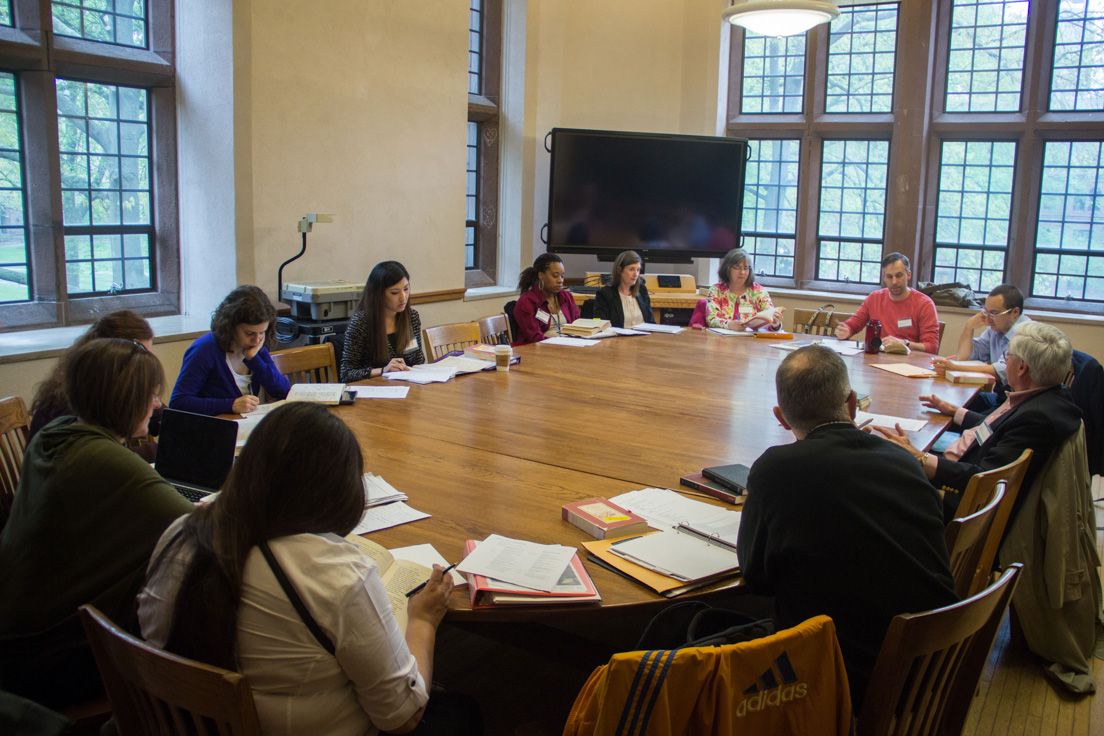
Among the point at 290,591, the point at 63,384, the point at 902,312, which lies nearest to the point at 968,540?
the point at 290,591

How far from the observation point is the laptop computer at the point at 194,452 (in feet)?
7.63

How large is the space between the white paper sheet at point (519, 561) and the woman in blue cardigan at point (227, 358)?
1.62 m

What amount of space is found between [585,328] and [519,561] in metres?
3.57

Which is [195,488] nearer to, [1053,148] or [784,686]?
[784,686]

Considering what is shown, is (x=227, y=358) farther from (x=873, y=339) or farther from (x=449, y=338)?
(x=873, y=339)

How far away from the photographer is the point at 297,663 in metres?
1.44

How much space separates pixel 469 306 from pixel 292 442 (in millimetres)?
5520

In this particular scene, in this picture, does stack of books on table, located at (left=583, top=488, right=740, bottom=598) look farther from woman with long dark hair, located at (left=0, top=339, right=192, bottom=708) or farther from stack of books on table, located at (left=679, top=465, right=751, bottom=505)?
woman with long dark hair, located at (left=0, top=339, right=192, bottom=708)

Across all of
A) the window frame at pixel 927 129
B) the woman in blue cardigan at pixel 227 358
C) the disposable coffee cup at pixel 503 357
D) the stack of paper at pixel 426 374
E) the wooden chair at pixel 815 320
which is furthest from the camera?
the window frame at pixel 927 129

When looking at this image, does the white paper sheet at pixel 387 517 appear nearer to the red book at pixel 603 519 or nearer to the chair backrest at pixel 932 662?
the red book at pixel 603 519

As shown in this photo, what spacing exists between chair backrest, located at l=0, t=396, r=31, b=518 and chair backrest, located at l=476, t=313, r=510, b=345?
8.87 feet

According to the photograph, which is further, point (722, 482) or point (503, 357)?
point (503, 357)

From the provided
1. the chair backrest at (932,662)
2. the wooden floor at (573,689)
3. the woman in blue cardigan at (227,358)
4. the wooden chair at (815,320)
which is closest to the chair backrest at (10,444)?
the woman in blue cardigan at (227,358)

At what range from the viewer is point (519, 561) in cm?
198
